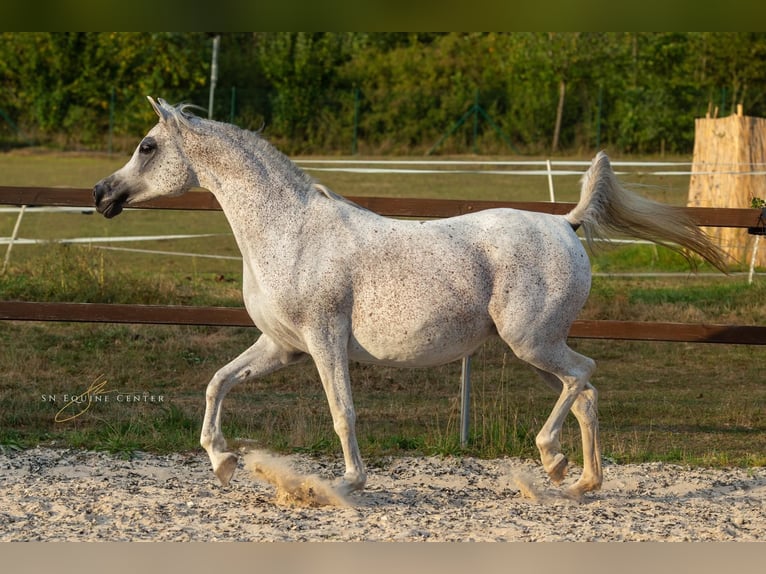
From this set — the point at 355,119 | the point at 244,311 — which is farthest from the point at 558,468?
the point at 355,119

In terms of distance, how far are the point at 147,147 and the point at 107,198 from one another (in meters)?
0.29

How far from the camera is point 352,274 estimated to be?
495 cm

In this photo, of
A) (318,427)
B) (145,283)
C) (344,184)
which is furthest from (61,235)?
(318,427)

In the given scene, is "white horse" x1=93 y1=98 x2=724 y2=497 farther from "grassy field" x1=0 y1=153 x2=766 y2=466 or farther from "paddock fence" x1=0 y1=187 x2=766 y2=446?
"paddock fence" x1=0 y1=187 x2=766 y2=446

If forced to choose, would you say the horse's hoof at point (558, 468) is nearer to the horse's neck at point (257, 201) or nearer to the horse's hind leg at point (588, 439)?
the horse's hind leg at point (588, 439)

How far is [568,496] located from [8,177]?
17850 mm

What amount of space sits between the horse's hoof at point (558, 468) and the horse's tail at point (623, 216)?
3.41 ft

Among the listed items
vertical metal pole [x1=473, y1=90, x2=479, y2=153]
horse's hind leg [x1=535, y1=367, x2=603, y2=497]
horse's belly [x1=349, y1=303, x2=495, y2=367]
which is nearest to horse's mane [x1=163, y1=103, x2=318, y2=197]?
horse's belly [x1=349, y1=303, x2=495, y2=367]

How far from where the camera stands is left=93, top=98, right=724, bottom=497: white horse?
4922 mm

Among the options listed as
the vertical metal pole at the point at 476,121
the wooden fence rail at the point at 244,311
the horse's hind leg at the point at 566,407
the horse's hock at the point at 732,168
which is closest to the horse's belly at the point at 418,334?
the horse's hind leg at the point at 566,407

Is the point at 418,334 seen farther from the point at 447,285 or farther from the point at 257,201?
the point at 257,201

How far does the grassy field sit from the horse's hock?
1012 mm

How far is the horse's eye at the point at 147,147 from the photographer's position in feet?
16.5

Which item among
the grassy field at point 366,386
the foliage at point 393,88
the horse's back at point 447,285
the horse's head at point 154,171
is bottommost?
the grassy field at point 366,386
